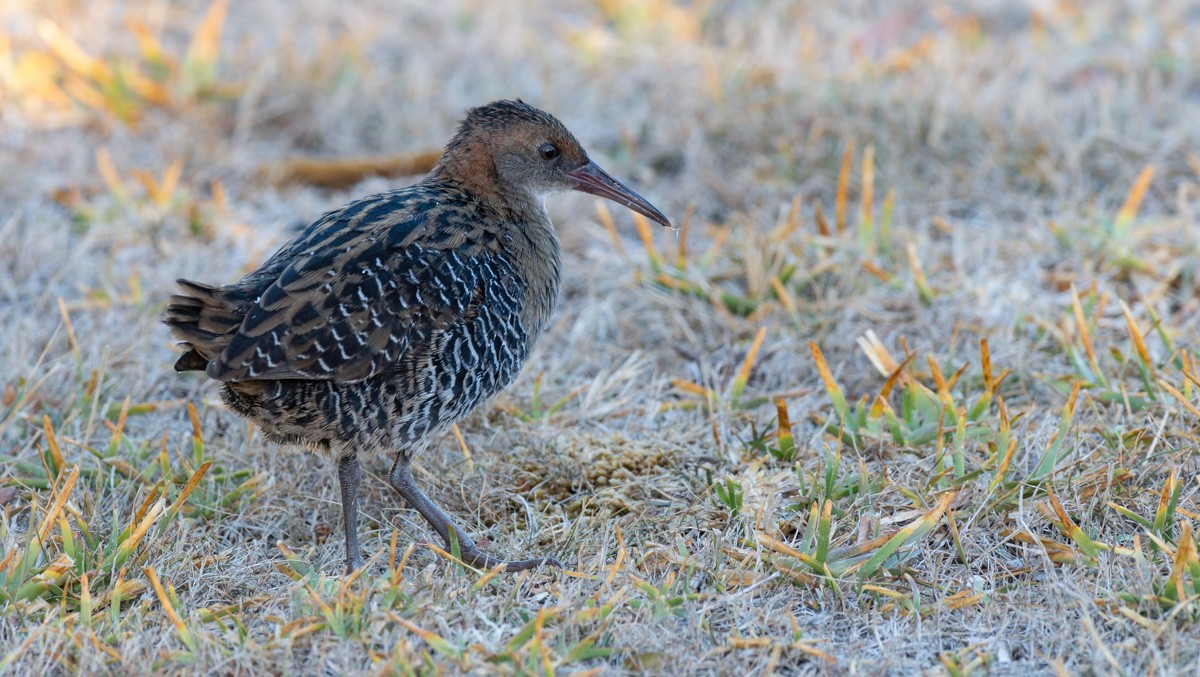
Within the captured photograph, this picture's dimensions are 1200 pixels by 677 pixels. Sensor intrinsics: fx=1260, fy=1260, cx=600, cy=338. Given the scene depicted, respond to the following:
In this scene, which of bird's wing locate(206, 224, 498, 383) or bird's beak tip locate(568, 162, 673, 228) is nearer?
bird's wing locate(206, 224, 498, 383)

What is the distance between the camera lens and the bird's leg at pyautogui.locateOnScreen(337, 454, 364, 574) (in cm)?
359

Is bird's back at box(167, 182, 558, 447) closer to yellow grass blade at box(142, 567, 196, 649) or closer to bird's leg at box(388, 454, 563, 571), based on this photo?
bird's leg at box(388, 454, 563, 571)

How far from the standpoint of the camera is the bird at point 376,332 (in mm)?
3479

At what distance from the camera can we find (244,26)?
7.55 metres

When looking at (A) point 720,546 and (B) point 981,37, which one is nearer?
(A) point 720,546

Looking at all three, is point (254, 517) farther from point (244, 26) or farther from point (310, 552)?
point (244, 26)

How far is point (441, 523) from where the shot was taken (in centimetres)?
371

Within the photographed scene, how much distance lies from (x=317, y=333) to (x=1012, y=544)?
201cm

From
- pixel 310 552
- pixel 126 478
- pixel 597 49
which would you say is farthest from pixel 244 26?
pixel 310 552

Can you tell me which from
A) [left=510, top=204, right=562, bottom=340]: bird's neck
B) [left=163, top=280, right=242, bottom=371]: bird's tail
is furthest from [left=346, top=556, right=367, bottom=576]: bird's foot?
[left=510, top=204, right=562, bottom=340]: bird's neck

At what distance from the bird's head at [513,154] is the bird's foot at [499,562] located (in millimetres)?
1226

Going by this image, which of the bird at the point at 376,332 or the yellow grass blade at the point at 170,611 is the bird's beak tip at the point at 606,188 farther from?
the yellow grass blade at the point at 170,611

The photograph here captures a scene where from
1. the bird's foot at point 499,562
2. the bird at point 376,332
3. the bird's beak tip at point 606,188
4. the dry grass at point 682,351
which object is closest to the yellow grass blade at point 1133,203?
the dry grass at point 682,351

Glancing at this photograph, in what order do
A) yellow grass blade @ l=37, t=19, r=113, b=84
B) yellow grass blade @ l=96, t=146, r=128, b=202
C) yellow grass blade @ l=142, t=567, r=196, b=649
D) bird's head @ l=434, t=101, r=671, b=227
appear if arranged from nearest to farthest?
yellow grass blade @ l=142, t=567, r=196, b=649
bird's head @ l=434, t=101, r=671, b=227
yellow grass blade @ l=96, t=146, r=128, b=202
yellow grass blade @ l=37, t=19, r=113, b=84
